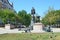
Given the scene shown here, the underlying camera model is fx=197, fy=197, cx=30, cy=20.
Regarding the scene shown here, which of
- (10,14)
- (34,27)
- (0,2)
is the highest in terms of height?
(0,2)

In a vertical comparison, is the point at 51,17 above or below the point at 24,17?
below

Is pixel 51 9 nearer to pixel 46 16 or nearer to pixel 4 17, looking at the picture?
pixel 46 16

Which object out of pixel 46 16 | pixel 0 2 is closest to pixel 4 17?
pixel 46 16

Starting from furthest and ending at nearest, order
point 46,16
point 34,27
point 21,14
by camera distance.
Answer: point 21,14
point 46,16
point 34,27

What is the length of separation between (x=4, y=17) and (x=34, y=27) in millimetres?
29285

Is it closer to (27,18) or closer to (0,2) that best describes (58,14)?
(27,18)

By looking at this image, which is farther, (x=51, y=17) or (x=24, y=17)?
(x=24, y=17)

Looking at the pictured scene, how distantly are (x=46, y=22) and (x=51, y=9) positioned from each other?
16.5 ft

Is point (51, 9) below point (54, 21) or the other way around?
the other way around

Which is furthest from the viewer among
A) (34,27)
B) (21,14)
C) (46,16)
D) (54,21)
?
(21,14)

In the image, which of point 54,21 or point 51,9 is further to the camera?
point 51,9

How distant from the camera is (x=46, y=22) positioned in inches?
2717

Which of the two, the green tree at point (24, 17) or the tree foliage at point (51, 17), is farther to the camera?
the green tree at point (24, 17)

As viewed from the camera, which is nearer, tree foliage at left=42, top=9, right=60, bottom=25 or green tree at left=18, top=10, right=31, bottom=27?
tree foliage at left=42, top=9, right=60, bottom=25
